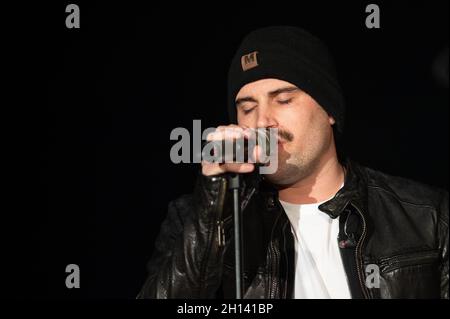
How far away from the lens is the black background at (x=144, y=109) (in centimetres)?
273

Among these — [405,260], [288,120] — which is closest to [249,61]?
[288,120]

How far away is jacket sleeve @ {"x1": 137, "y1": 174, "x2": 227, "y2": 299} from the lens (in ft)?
6.59

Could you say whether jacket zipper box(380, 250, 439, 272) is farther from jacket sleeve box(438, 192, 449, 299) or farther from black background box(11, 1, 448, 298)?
black background box(11, 1, 448, 298)

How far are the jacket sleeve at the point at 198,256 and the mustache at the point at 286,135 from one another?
438mm

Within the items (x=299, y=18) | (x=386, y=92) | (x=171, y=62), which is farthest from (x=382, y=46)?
(x=171, y=62)

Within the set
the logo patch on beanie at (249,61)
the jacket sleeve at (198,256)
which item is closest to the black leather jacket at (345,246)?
the jacket sleeve at (198,256)

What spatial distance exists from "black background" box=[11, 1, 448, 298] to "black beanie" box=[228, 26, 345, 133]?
461 mm

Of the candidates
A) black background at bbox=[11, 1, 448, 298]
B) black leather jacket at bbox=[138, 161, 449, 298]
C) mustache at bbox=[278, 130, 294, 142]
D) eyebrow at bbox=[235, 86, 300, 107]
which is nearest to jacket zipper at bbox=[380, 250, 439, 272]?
black leather jacket at bbox=[138, 161, 449, 298]

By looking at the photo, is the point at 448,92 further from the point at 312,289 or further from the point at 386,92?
the point at 312,289

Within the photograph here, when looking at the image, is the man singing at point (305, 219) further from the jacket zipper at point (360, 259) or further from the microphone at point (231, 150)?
the microphone at point (231, 150)

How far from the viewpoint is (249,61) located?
8.06 ft

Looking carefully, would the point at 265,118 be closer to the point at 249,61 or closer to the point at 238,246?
the point at 249,61

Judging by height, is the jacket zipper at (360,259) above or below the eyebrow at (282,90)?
below
